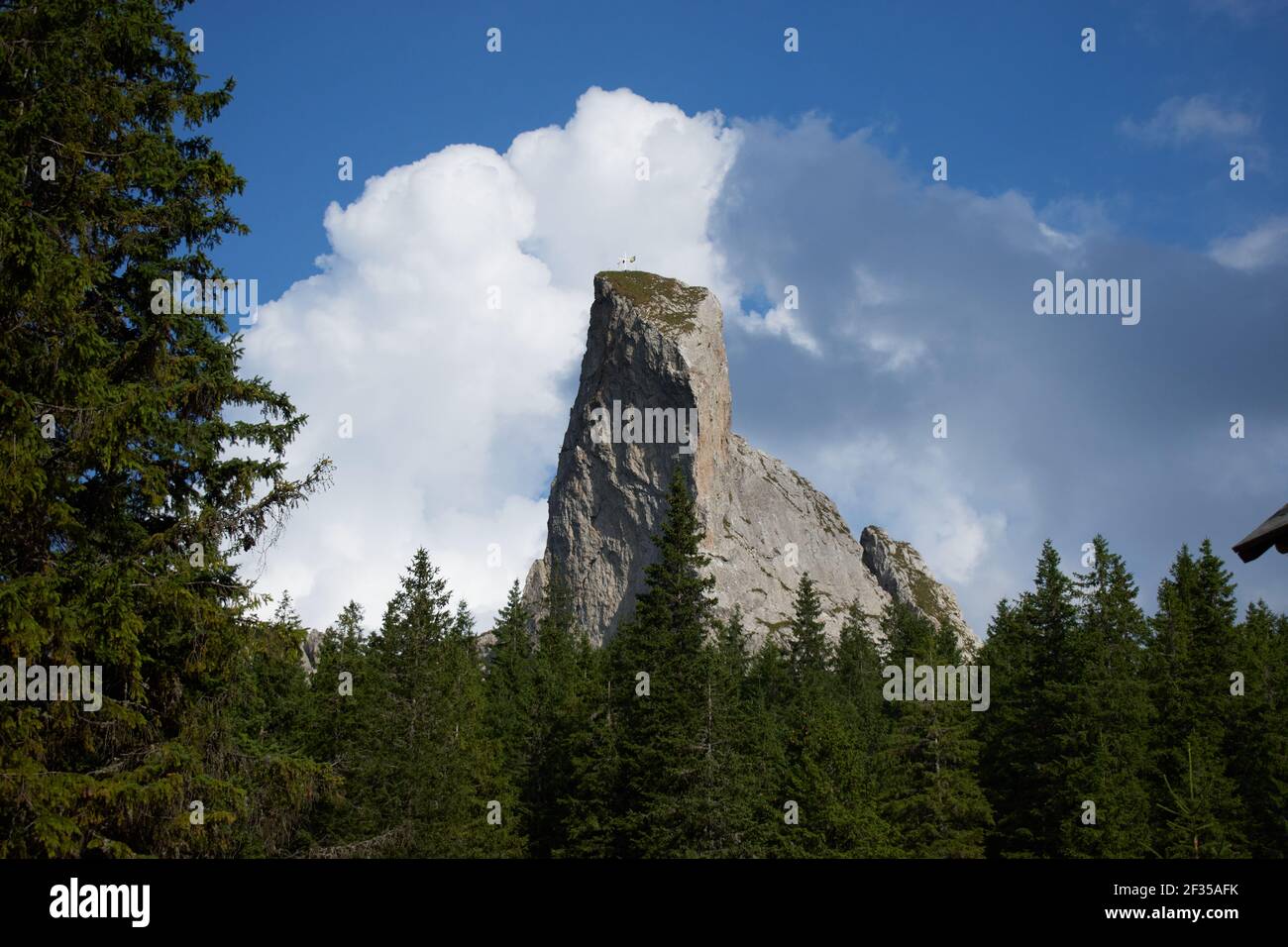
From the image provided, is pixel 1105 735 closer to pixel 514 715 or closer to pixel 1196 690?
pixel 1196 690

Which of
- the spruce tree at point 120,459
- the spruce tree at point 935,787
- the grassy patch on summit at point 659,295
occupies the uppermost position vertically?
the grassy patch on summit at point 659,295

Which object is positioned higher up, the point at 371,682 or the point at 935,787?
the point at 371,682

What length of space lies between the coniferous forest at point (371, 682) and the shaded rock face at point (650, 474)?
7732cm

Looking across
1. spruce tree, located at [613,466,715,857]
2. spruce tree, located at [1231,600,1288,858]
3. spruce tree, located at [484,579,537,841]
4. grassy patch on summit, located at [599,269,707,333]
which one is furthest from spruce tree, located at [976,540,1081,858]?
grassy patch on summit, located at [599,269,707,333]

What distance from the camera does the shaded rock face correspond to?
152 meters

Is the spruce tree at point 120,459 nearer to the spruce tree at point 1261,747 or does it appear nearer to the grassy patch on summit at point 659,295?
the spruce tree at point 1261,747

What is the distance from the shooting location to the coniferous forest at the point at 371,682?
439 inches

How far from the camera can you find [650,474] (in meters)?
153

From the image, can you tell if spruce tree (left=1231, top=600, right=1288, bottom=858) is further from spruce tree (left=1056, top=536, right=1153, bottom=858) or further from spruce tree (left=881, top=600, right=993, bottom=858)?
spruce tree (left=881, top=600, right=993, bottom=858)

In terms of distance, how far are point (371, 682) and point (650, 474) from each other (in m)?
118

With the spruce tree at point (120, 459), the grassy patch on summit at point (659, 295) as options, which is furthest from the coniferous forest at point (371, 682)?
the grassy patch on summit at point (659, 295)

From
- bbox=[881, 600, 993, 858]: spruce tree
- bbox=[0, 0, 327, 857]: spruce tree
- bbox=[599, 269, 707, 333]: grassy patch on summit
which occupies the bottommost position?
bbox=[881, 600, 993, 858]: spruce tree

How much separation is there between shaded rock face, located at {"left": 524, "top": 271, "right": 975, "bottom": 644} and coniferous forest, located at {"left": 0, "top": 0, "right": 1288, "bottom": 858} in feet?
254

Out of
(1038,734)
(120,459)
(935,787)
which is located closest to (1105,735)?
(1038,734)
